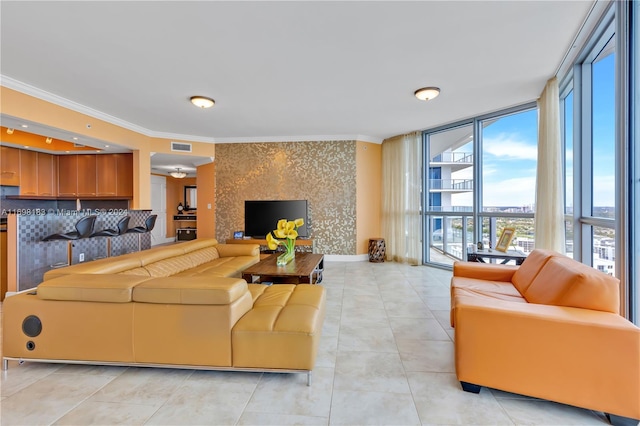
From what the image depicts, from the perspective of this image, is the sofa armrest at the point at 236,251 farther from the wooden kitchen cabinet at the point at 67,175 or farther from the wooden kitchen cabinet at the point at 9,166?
the wooden kitchen cabinet at the point at 9,166

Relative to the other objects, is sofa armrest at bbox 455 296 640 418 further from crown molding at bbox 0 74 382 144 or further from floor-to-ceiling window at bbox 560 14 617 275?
crown molding at bbox 0 74 382 144

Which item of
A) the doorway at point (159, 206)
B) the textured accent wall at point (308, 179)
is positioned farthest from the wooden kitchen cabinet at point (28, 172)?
the textured accent wall at point (308, 179)

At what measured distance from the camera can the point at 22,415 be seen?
153 cm

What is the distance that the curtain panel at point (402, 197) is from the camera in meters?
5.67

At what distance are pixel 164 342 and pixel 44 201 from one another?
672 centimetres

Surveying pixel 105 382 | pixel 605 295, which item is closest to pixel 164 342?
pixel 105 382

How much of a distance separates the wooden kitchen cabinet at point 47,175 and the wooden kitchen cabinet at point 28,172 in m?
0.07

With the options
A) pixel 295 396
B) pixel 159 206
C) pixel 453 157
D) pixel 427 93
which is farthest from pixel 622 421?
pixel 159 206

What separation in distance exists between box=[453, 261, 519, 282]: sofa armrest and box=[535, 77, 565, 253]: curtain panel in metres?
0.72

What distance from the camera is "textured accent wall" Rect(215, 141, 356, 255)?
19.8 feet

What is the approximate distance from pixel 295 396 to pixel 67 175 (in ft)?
23.7

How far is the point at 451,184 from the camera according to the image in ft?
17.3

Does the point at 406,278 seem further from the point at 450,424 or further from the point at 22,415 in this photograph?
the point at 22,415

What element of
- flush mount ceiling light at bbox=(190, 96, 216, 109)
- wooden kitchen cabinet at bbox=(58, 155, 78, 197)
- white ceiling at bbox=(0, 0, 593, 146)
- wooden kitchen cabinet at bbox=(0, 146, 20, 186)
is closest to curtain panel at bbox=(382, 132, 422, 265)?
white ceiling at bbox=(0, 0, 593, 146)
